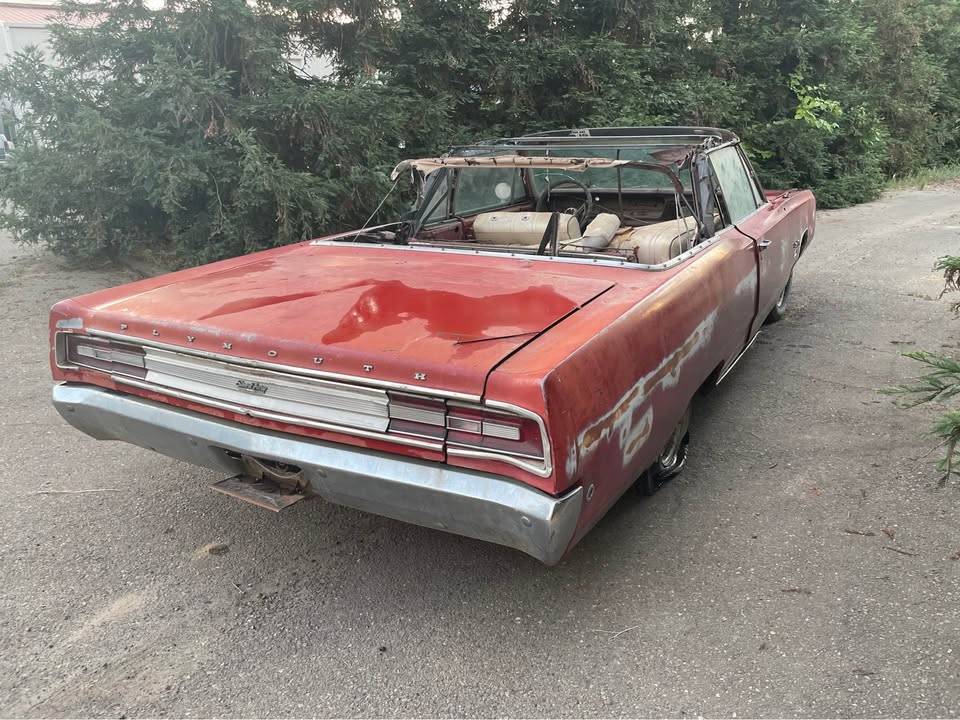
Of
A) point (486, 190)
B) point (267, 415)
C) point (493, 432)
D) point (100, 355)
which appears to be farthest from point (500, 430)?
point (486, 190)

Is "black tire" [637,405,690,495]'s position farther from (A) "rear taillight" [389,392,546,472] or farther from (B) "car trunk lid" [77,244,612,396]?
(A) "rear taillight" [389,392,546,472]

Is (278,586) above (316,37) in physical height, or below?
below

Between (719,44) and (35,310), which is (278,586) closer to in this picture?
(35,310)

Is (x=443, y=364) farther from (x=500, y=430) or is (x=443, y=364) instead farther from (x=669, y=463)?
(x=669, y=463)

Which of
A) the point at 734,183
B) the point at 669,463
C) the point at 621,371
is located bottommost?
the point at 669,463

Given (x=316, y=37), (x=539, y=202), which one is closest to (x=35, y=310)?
(x=316, y=37)

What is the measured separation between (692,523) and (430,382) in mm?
1485

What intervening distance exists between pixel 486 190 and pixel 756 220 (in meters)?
1.60

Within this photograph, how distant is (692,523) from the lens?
3090mm

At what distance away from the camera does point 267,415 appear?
2.48 metres

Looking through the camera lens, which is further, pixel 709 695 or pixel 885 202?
pixel 885 202

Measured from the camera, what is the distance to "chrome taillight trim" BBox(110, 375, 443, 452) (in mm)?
2262

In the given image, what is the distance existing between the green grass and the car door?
10.8 metres

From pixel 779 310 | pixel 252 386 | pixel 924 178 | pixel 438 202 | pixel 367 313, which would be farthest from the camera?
pixel 924 178
